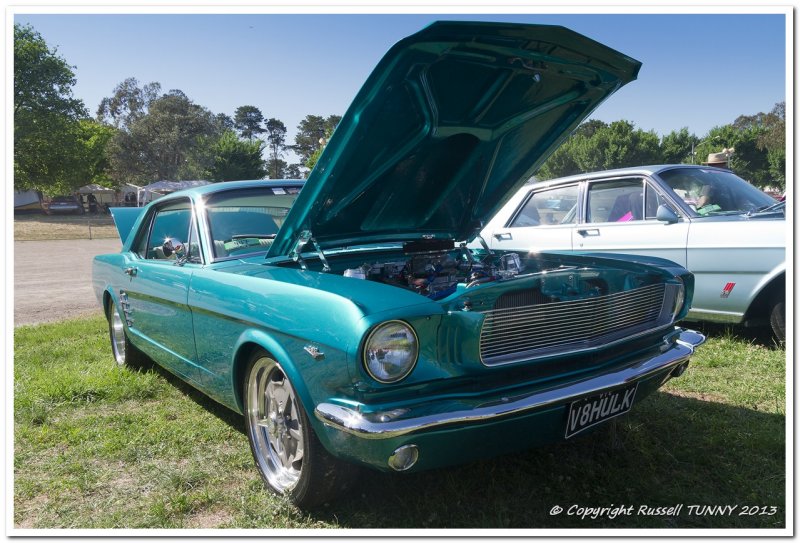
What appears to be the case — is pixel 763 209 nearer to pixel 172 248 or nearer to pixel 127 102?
pixel 172 248

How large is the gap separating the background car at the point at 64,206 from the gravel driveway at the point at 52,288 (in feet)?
105

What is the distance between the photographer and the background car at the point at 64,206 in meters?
44.1

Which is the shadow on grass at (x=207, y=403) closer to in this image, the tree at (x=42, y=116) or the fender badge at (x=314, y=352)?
the fender badge at (x=314, y=352)

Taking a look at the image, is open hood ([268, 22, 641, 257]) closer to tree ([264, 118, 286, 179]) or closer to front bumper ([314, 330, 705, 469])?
front bumper ([314, 330, 705, 469])

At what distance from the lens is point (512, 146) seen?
3523 millimetres

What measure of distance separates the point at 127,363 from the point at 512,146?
3.39 metres

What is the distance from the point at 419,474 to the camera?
8.71 ft

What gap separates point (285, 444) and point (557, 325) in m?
1.31

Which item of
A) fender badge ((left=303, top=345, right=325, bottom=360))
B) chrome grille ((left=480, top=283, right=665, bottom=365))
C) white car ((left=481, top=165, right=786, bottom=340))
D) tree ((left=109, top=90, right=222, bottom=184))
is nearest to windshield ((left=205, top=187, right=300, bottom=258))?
fender badge ((left=303, top=345, right=325, bottom=360))

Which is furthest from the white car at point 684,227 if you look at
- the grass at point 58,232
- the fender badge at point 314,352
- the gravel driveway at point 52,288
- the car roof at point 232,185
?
the grass at point 58,232

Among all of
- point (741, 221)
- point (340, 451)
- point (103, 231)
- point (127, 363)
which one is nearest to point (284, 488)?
point (340, 451)

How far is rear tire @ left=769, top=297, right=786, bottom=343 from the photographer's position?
14.4 ft

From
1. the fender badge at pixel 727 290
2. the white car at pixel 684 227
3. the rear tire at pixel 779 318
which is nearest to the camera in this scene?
the rear tire at pixel 779 318
